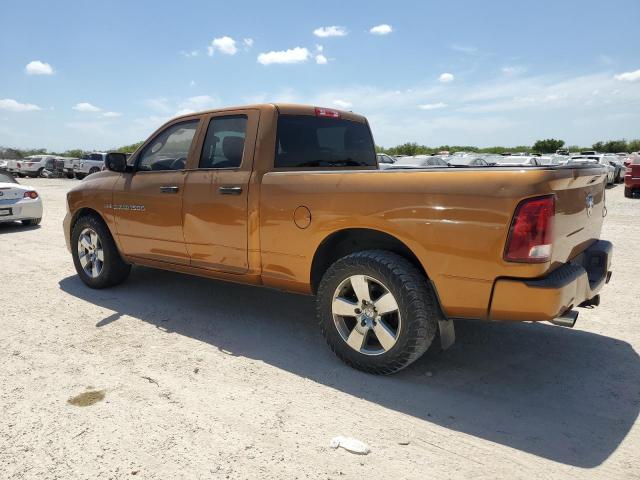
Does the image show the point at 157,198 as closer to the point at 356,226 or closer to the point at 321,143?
the point at 321,143

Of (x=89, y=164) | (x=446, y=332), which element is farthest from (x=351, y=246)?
(x=89, y=164)

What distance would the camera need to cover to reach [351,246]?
370 cm

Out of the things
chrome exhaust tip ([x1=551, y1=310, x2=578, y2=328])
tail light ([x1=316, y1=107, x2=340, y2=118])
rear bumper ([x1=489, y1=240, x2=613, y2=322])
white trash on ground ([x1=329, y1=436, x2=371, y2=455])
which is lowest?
white trash on ground ([x1=329, y1=436, x2=371, y2=455])

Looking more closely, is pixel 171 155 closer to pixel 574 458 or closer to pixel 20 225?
pixel 574 458

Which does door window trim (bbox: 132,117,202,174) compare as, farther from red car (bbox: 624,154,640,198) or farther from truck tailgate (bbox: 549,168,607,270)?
red car (bbox: 624,154,640,198)

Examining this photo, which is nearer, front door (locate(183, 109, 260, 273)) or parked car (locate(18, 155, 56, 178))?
front door (locate(183, 109, 260, 273))

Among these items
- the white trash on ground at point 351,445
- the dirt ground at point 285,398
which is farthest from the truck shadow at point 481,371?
the white trash on ground at point 351,445

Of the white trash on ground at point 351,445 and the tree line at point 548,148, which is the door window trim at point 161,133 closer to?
the white trash on ground at point 351,445

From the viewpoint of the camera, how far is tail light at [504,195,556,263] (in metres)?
2.64

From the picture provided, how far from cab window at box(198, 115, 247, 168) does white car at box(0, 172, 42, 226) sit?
7799 millimetres

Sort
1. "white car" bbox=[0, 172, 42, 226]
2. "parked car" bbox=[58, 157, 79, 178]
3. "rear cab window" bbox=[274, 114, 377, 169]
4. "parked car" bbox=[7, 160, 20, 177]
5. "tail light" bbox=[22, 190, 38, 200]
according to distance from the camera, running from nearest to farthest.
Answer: "rear cab window" bbox=[274, 114, 377, 169], "white car" bbox=[0, 172, 42, 226], "tail light" bbox=[22, 190, 38, 200], "parked car" bbox=[58, 157, 79, 178], "parked car" bbox=[7, 160, 20, 177]

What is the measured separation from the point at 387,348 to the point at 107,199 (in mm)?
3493

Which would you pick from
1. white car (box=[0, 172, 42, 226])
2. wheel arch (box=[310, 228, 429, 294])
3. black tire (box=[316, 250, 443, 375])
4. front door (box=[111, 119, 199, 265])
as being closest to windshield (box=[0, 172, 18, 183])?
white car (box=[0, 172, 42, 226])

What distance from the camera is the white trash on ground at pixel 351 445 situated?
2.51 metres
